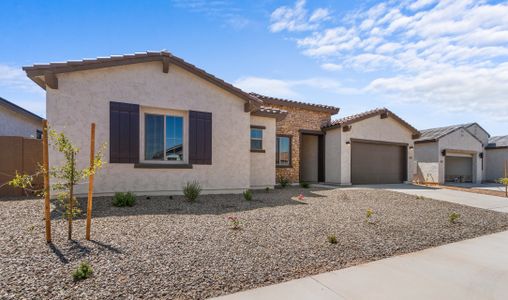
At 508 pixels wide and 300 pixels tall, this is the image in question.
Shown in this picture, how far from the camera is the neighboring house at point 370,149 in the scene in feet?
50.4

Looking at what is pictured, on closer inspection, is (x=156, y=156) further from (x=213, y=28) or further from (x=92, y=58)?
(x=213, y=28)

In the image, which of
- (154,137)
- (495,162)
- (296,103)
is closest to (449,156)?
(495,162)

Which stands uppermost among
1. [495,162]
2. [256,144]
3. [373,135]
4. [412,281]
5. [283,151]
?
[373,135]

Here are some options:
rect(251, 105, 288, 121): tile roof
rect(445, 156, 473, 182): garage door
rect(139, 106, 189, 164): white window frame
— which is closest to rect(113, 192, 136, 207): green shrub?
rect(139, 106, 189, 164): white window frame

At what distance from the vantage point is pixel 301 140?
16.1 metres

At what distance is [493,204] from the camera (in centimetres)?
1059

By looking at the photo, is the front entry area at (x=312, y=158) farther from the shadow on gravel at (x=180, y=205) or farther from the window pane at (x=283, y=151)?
the shadow on gravel at (x=180, y=205)

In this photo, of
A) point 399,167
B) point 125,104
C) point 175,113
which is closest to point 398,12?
point 175,113

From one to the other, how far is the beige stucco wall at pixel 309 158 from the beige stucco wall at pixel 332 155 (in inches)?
32.4

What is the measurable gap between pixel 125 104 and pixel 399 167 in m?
17.3

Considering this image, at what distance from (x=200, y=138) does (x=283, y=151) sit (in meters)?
6.58

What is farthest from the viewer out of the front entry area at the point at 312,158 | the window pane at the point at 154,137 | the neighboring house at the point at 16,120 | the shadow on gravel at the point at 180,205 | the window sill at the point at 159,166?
the front entry area at the point at 312,158

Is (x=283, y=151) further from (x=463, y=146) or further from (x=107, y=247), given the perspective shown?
(x=463, y=146)

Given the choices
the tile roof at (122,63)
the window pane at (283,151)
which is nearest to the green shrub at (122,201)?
the tile roof at (122,63)
